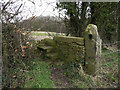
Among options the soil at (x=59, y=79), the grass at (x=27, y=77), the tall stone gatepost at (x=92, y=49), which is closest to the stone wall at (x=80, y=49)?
the tall stone gatepost at (x=92, y=49)

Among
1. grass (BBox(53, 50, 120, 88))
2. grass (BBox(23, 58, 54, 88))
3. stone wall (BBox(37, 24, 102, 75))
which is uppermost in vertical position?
stone wall (BBox(37, 24, 102, 75))

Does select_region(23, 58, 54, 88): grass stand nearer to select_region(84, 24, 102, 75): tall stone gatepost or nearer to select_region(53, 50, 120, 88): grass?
select_region(53, 50, 120, 88): grass

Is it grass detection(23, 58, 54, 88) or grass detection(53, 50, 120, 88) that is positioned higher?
grass detection(23, 58, 54, 88)

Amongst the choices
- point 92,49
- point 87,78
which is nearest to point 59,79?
point 87,78

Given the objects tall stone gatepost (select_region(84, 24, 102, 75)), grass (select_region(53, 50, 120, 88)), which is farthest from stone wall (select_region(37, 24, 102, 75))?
grass (select_region(53, 50, 120, 88))

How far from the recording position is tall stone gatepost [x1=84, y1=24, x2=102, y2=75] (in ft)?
11.9

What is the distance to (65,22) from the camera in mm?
5531

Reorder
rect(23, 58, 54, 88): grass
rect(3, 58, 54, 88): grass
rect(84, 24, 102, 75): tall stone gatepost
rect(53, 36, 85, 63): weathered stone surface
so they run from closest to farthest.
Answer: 1. rect(3, 58, 54, 88): grass
2. rect(23, 58, 54, 88): grass
3. rect(84, 24, 102, 75): tall stone gatepost
4. rect(53, 36, 85, 63): weathered stone surface

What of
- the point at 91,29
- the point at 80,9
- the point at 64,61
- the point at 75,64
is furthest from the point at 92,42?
the point at 80,9

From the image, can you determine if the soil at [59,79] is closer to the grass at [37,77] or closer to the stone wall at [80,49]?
the grass at [37,77]

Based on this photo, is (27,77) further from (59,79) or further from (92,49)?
(92,49)

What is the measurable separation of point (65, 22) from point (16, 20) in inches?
136

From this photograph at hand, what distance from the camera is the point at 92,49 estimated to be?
144 inches

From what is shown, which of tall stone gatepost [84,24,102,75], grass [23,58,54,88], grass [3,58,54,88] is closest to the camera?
grass [3,58,54,88]
